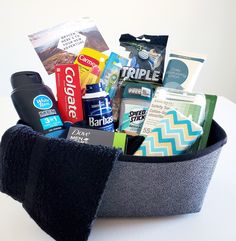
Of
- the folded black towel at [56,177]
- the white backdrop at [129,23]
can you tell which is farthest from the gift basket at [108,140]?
the white backdrop at [129,23]

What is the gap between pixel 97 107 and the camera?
1.59 ft

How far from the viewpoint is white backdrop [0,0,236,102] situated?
1.41m

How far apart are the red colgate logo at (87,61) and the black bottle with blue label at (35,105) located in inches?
3.5

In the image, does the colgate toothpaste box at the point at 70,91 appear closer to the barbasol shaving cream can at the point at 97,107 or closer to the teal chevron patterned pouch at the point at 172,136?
the barbasol shaving cream can at the point at 97,107

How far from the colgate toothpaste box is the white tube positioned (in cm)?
15

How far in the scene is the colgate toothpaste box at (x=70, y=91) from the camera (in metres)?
0.49

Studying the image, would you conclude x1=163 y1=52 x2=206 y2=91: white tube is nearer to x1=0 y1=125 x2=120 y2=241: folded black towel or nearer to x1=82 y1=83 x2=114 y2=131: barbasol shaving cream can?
x1=82 y1=83 x2=114 y2=131: barbasol shaving cream can

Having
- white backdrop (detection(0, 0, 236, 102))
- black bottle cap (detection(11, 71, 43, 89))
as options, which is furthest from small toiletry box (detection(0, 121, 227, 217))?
white backdrop (detection(0, 0, 236, 102))

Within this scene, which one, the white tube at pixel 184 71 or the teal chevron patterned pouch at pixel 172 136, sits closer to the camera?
the teal chevron patterned pouch at pixel 172 136

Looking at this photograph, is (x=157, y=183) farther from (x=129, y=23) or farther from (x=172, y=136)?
(x=129, y=23)

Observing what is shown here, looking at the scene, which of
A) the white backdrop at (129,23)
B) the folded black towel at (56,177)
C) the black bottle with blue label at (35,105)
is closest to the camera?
the folded black towel at (56,177)

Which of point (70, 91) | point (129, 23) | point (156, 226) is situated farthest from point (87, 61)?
point (129, 23)

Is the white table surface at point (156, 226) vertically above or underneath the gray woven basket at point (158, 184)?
underneath

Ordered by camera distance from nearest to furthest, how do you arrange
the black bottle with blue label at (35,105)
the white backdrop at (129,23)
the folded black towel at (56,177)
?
the folded black towel at (56,177) → the black bottle with blue label at (35,105) → the white backdrop at (129,23)
